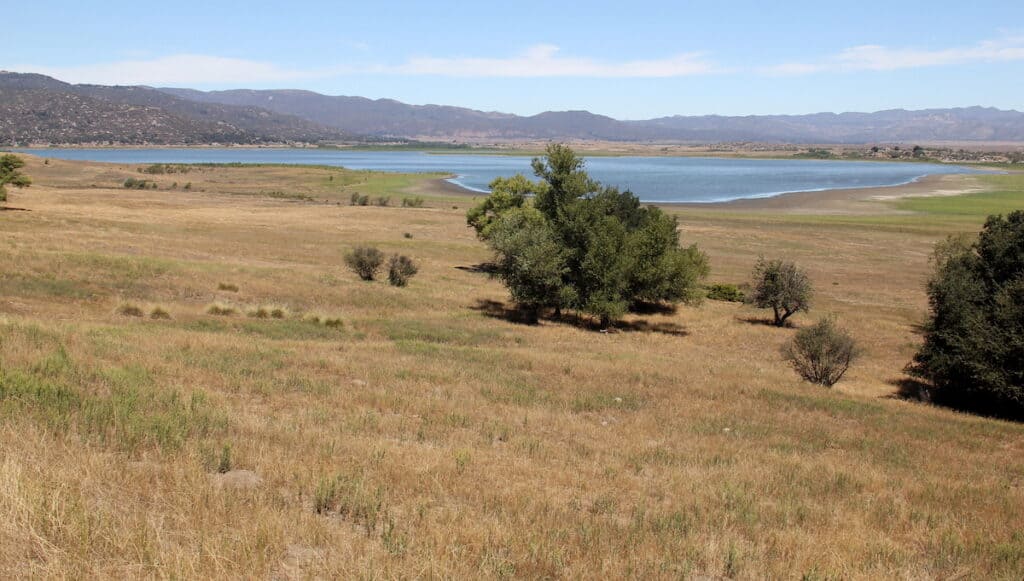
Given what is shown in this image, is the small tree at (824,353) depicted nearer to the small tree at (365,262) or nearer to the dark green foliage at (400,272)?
the dark green foliage at (400,272)

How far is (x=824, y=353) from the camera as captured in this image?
26.5m

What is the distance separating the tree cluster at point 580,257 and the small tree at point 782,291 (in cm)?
368

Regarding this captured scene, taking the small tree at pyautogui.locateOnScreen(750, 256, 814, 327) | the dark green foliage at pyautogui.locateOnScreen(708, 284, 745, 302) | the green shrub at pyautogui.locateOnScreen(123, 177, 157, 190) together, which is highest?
the green shrub at pyautogui.locateOnScreen(123, 177, 157, 190)

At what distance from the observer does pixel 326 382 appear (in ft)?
50.7

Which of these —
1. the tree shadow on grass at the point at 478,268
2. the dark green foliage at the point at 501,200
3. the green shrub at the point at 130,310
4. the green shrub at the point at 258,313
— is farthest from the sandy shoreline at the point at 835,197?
the green shrub at the point at 130,310

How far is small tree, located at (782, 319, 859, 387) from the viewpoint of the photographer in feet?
86.9

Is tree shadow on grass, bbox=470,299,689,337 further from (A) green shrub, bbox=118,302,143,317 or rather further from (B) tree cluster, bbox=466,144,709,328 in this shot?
(A) green shrub, bbox=118,302,143,317

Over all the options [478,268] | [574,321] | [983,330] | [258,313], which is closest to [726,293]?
[574,321]

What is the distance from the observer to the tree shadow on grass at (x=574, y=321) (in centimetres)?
3572

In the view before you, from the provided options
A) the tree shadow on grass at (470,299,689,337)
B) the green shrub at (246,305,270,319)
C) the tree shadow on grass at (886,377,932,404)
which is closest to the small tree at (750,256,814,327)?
the tree shadow on grass at (470,299,689,337)

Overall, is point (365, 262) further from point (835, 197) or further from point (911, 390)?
point (835, 197)

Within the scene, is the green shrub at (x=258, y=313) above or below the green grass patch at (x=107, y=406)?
below

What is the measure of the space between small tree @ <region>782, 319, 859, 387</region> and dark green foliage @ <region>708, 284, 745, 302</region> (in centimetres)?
1965

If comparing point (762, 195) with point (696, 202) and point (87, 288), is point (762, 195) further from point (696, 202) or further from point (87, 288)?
point (87, 288)
